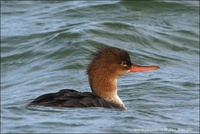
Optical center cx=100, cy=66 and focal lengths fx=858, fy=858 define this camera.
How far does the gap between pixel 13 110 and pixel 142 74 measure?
558 centimetres

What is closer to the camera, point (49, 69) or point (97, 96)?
point (97, 96)

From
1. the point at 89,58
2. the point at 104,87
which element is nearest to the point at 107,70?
the point at 104,87

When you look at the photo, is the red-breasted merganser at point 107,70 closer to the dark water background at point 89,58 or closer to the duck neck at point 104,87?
the duck neck at point 104,87

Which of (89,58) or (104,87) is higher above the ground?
(89,58)

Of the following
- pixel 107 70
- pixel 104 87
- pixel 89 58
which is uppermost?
pixel 107 70

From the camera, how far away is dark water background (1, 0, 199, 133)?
11453 millimetres

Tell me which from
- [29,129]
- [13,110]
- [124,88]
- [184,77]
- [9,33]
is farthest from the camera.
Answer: [9,33]

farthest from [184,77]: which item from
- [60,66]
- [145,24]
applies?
[145,24]

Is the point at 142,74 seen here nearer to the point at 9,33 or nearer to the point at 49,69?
the point at 49,69

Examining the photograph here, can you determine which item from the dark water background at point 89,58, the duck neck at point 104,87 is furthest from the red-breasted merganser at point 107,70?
the dark water background at point 89,58

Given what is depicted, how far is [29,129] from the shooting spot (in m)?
10.6

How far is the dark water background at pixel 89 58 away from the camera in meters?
11.5

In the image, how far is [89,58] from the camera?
46.8 feet

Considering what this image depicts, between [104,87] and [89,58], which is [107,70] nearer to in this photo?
[104,87]
